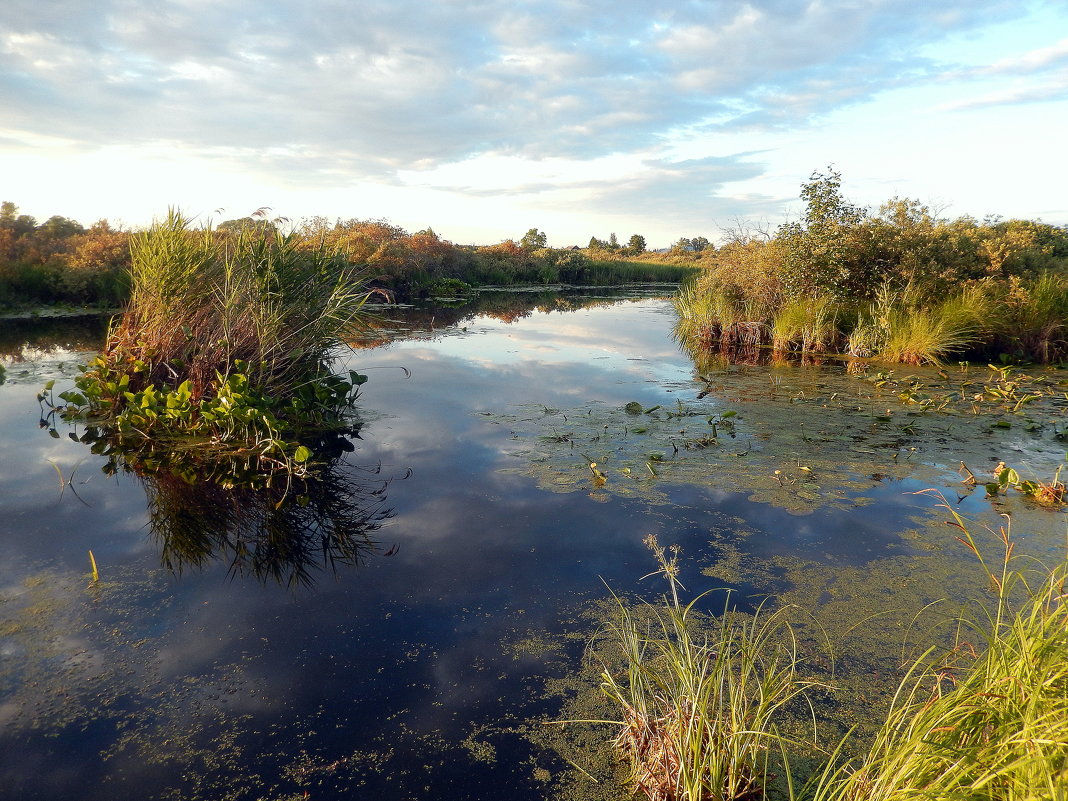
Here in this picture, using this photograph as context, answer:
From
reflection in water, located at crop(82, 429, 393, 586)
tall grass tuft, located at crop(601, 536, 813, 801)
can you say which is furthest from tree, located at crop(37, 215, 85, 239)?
tall grass tuft, located at crop(601, 536, 813, 801)

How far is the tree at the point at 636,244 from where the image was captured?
67.3m

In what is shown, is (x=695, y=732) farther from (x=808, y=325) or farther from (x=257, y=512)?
(x=808, y=325)

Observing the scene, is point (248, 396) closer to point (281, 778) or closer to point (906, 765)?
point (281, 778)

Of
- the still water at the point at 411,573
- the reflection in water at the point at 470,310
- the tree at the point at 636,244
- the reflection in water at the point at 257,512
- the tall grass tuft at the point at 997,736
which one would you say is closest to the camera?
the tall grass tuft at the point at 997,736

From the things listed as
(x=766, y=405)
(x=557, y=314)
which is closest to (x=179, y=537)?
(x=766, y=405)

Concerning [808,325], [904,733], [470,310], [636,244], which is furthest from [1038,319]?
[636,244]

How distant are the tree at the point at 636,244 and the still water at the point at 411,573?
61.9 metres

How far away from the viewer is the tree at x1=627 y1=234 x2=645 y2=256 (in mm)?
67275

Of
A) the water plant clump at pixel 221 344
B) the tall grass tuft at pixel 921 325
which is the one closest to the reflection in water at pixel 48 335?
the water plant clump at pixel 221 344

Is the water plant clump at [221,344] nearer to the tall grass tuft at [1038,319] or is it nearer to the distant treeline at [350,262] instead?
the distant treeline at [350,262]

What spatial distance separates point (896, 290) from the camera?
38.9 feet

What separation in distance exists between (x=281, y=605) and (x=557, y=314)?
57.7ft

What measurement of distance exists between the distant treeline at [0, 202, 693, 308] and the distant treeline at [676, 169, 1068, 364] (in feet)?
26.3

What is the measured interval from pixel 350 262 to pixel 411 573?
8.79m
